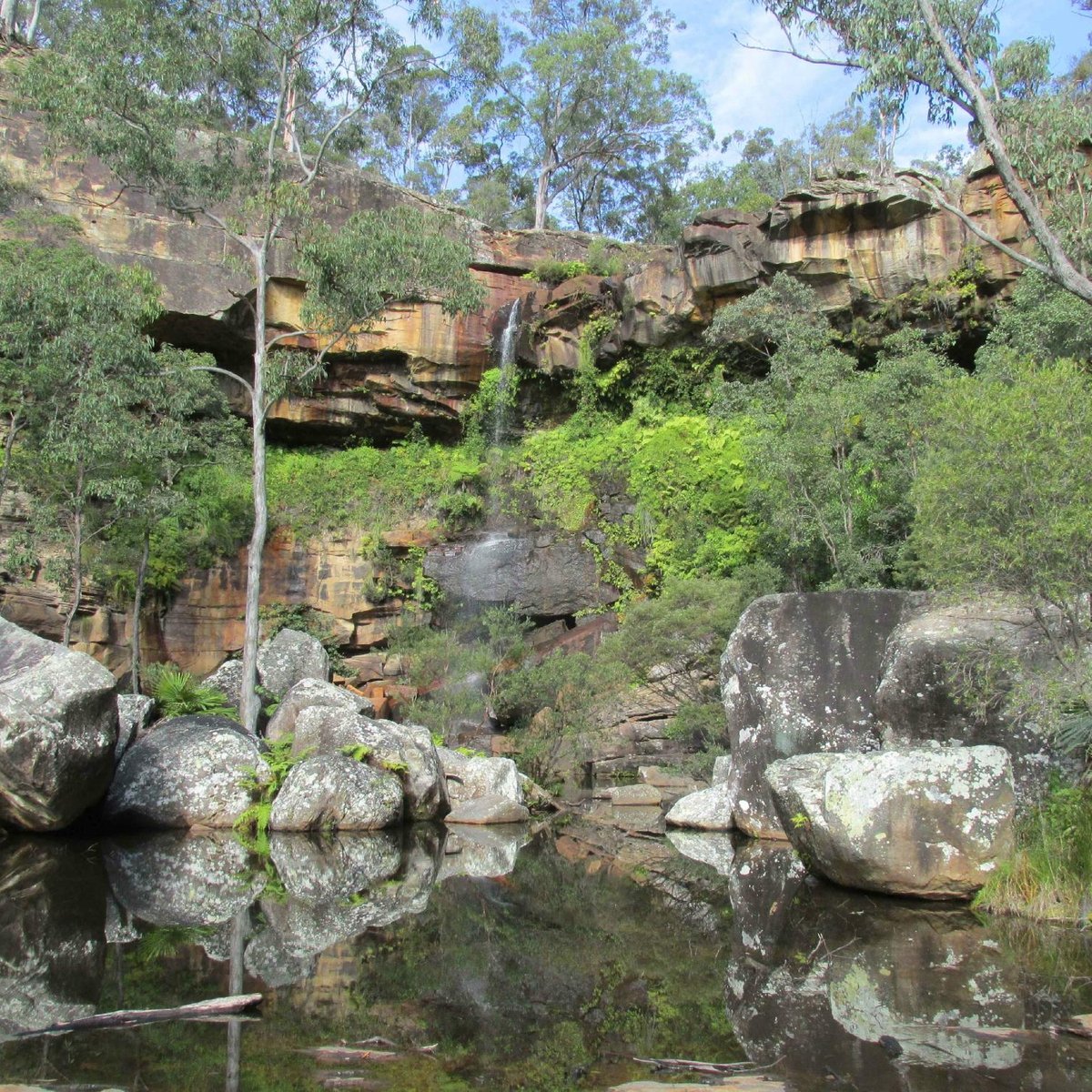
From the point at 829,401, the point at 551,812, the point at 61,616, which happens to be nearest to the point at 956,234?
the point at 829,401

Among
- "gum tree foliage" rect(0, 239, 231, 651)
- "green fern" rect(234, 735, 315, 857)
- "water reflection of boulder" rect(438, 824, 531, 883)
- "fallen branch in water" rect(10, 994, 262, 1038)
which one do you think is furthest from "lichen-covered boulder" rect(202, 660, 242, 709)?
"fallen branch in water" rect(10, 994, 262, 1038)

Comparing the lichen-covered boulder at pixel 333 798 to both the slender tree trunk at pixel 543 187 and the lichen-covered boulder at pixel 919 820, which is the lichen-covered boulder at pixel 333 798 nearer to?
the lichen-covered boulder at pixel 919 820

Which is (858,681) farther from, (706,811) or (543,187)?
(543,187)

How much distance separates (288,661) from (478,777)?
23.5ft

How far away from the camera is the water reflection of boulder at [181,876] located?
7367mm

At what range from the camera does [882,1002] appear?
16.6ft

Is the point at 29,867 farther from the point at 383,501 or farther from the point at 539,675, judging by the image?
the point at 383,501

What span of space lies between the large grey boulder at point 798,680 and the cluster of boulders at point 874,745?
2 cm

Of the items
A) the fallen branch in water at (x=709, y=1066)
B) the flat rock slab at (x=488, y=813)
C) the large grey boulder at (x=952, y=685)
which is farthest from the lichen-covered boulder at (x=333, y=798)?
the fallen branch in water at (x=709, y=1066)

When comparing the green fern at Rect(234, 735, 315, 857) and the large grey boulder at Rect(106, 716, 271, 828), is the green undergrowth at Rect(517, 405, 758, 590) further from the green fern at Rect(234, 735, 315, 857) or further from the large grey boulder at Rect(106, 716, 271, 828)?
the large grey boulder at Rect(106, 716, 271, 828)

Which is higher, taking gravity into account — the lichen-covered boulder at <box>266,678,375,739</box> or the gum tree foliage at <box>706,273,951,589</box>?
the gum tree foliage at <box>706,273,951,589</box>

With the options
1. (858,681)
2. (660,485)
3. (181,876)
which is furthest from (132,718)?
(660,485)

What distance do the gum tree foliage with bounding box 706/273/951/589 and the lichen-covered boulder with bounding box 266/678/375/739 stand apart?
8.65 m

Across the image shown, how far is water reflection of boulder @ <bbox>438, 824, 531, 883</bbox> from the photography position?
9.61 meters
